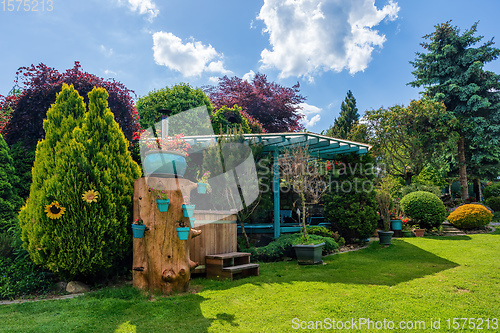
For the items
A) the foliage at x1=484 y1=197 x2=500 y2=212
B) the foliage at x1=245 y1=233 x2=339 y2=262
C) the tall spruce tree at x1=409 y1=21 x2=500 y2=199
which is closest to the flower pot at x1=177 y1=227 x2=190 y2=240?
the foliage at x1=245 y1=233 x2=339 y2=262

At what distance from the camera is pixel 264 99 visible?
18.5 m

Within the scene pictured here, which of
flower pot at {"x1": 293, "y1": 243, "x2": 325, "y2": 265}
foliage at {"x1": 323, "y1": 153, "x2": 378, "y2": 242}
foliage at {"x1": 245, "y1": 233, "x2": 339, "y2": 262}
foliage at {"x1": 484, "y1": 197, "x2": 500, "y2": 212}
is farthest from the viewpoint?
foliage at {"x1": 484, "y1": 197, "x2": 500, "y2": 212}

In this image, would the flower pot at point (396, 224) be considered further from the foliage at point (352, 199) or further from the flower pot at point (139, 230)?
the flower pot at point (139, 230)

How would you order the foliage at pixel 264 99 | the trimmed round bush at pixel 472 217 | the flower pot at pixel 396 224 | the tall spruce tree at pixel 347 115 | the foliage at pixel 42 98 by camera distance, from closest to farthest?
the foliage at pixel 42 98 → the flower pot at pixel 396 224 → the trimmed round bush at pixel 472 217 → the foliage at pixel 264 99 → the tall spruce tree at pixel 347 115

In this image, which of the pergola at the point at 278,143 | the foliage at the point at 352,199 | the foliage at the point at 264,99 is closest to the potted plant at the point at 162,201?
the pergola at the point at 278,143

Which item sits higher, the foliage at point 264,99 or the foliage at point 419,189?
the foliage at point 264,99

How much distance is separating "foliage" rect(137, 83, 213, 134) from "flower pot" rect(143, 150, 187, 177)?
952cm

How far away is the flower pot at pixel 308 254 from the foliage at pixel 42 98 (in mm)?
4541

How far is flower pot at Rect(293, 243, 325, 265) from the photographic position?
20.8 ft

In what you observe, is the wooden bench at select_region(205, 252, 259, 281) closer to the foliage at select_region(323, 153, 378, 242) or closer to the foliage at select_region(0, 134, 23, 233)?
the foliage at select_region(0, 134, 23, 233)

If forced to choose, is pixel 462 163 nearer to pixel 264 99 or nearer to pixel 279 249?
pixel 264 99

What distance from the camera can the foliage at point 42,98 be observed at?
A: 21.8 feet

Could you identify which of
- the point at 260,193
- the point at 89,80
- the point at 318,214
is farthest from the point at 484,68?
the point at 89,80

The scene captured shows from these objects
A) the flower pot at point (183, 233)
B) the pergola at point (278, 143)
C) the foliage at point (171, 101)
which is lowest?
the flower pot at point (183, 233)
